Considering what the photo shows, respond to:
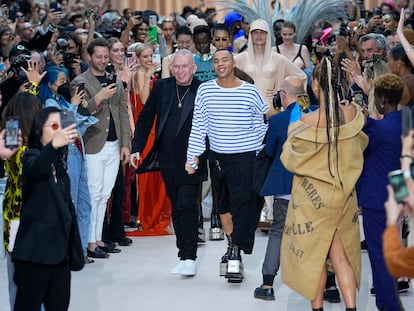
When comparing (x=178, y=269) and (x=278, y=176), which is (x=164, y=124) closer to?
(x=178, y=269)

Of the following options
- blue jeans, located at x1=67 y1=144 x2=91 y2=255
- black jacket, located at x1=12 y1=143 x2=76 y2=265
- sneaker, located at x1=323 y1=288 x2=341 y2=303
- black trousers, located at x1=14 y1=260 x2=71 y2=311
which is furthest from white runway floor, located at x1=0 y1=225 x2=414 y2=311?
→ black jacket, located at x1=12 y1=143 x2=76 y2=265

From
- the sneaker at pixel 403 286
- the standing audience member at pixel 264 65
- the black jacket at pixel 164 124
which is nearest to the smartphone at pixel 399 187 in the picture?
the sneaker at pixel 403 286

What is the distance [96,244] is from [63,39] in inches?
110

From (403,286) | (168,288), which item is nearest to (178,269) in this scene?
(168,288)

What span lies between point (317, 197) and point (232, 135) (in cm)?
188

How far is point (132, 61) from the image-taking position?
10844 mm

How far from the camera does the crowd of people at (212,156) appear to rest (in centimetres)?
616

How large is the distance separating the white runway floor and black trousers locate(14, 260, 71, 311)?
1884mm

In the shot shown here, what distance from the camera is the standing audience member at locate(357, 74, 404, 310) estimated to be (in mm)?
7047

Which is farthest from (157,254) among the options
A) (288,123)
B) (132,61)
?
(288,123)

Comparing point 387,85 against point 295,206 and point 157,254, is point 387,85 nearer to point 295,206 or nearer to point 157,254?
point 295,206

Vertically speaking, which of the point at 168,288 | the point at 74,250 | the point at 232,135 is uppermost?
the point at 232,135

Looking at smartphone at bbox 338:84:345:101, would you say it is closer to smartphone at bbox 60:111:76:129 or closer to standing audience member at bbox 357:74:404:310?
standing audience member at bbox 357:74:404:310

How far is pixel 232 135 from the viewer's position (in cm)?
863
